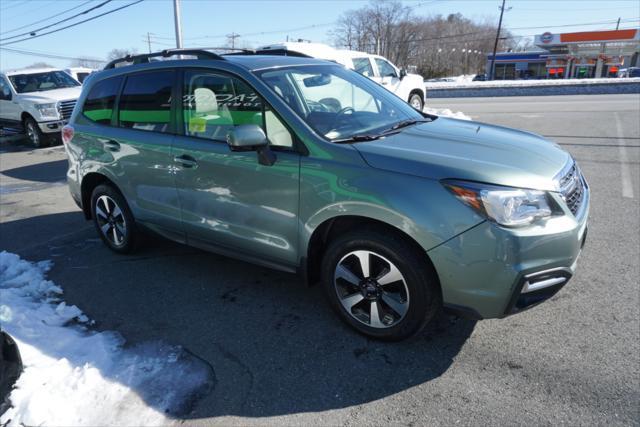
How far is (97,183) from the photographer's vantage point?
4.83 meters

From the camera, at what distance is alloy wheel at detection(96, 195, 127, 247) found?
4602mm

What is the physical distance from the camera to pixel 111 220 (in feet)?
15.4

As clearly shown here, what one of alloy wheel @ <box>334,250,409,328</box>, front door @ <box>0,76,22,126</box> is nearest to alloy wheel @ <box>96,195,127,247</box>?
alloy wheel @ <box>334,250,409,328</box>

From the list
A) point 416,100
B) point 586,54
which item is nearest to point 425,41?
point 586,54

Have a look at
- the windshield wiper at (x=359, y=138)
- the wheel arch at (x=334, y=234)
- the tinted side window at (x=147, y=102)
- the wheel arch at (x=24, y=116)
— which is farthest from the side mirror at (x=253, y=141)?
the wheel arch at (x=24, y=116)

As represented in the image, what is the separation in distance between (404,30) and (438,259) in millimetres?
88548

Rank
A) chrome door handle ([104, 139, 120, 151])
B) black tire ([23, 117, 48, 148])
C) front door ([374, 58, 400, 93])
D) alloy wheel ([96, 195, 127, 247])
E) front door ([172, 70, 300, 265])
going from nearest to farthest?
front door ([172, 70, 300, 265])
chrome door handle ([104, 139, 120, 151])
alloy wheel ([96, 195, 127, 247])
black tire ([23, 117, 48, 148])
front door ([374, 58, 400, 93])

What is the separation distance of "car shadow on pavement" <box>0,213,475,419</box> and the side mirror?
122cm

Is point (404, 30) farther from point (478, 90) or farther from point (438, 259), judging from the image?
point (438, 259)

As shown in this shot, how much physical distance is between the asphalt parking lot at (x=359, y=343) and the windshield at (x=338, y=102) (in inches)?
55.4

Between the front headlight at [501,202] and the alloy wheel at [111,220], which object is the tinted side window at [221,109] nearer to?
the front headlight at [501,202]

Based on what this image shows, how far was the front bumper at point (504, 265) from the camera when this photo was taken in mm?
2475

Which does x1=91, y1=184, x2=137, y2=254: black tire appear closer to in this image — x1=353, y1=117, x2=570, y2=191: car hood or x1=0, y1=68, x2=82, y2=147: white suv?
x1=353, y1=117, x2=570, y2=191: car hood

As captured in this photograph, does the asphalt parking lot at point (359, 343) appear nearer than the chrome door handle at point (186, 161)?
Yes
